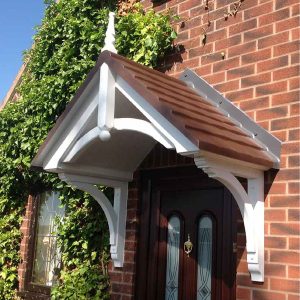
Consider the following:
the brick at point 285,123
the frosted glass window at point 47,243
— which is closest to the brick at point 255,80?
the brick at point 285,123

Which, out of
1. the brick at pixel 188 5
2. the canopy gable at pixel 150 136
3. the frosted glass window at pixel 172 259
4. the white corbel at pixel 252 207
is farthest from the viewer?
the brick at pixel 188 5

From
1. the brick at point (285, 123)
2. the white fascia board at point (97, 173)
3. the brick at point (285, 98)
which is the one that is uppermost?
the brick at point (285, 98)

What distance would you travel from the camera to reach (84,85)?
416 cm

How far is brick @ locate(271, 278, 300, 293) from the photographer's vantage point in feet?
11.6

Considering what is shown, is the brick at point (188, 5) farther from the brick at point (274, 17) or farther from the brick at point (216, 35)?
the brick at point (274, 17)

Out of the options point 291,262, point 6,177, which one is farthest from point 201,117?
point 6,177

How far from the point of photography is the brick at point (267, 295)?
3.63 meters

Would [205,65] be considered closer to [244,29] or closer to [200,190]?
[244,29]

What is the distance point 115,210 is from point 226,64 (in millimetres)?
Answer: 1786

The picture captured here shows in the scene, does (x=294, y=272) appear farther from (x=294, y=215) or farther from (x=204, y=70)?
(x=204, y=70)

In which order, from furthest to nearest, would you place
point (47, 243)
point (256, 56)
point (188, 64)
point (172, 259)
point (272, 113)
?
point (47, 243) → point (188, 64) → point (172, 259) → point (256, 56) → point (272, 113)

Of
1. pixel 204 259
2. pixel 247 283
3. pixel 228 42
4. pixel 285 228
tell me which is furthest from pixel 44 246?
pixel 285 228

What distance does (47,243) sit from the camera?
6559 mm

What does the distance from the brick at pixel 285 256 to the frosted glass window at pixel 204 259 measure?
0.76m
